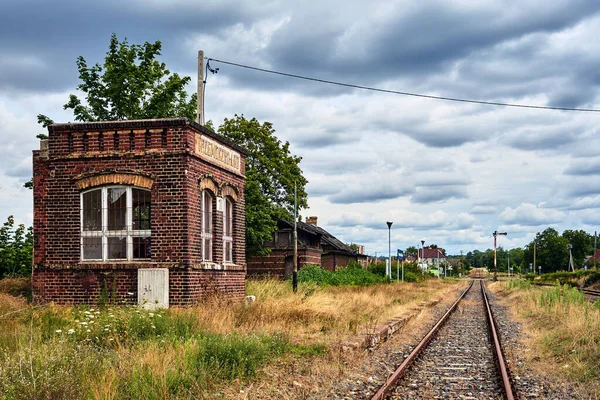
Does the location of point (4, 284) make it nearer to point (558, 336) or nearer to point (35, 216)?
point (35, 216)

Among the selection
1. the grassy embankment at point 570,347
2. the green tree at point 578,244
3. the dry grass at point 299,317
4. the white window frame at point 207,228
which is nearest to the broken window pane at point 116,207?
the white window frame at point 207,228

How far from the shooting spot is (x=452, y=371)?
33.0ft

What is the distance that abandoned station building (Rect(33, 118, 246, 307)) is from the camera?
49.0 feet

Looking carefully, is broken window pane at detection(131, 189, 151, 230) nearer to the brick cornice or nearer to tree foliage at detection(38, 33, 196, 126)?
the brick cornice

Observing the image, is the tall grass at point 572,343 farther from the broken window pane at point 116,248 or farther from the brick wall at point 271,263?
the brick wall at point 271,263

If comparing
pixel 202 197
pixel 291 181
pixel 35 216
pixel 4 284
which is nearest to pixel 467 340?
pixel 202 197

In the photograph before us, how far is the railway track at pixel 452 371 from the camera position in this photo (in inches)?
324

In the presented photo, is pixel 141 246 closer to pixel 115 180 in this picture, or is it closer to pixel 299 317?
pixel 115 180

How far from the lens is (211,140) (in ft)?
54.7

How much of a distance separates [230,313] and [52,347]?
580 centimetres

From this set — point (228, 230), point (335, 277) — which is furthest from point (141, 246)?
point (335, 277)

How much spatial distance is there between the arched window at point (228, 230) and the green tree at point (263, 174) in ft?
64.3

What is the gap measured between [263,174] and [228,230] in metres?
22.6

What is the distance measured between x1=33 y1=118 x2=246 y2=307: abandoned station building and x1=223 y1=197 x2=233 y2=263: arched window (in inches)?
73.1
